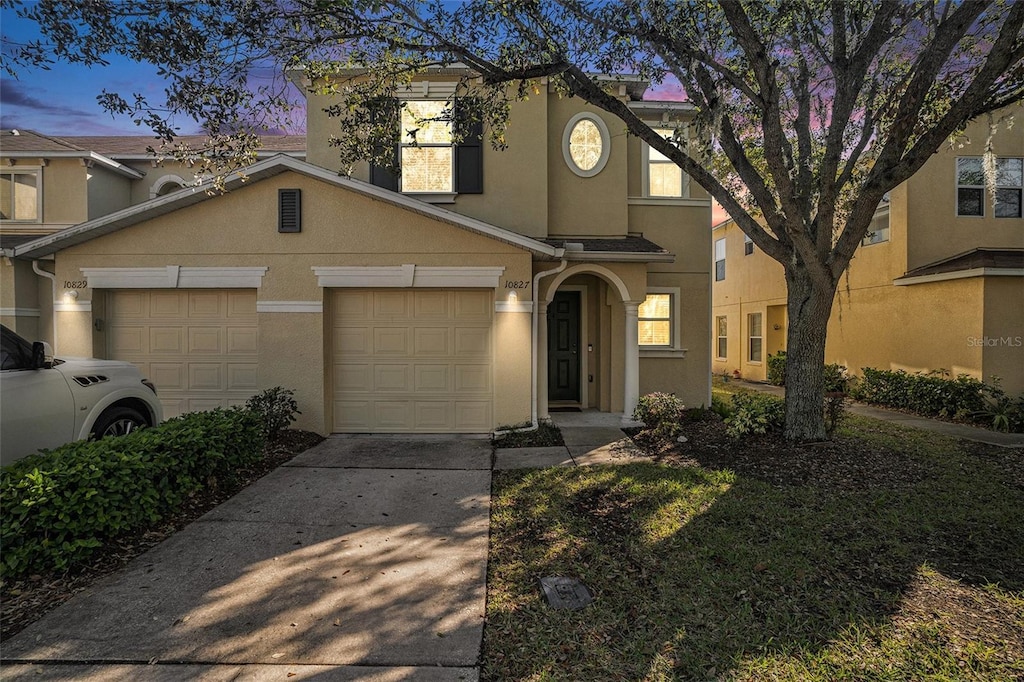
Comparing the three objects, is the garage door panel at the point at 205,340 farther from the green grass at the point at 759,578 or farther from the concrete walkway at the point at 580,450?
the green grass at the point at 759,578

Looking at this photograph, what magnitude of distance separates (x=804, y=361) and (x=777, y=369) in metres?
9.34

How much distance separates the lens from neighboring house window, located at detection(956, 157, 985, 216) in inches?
450

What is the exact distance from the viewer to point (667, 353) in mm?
10375

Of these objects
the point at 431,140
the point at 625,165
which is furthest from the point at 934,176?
the point at 431,140

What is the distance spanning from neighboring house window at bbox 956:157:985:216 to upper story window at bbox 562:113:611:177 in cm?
835

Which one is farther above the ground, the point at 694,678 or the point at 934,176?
the point at 934,176

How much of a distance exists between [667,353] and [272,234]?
7.73 meters

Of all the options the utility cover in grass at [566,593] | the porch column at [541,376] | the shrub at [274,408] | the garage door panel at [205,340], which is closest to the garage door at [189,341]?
Answer: the garage door panel at [205,340]

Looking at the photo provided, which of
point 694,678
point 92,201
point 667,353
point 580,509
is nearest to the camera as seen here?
point 694,678

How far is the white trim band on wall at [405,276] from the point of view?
26.9ft

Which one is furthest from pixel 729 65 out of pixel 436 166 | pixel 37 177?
pixel 37 177

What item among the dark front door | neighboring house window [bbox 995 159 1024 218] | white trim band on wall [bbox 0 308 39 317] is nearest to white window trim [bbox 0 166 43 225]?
white trim band on wall [bbox 0 308 39 317]

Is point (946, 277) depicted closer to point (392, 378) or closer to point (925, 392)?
point (925, 392)

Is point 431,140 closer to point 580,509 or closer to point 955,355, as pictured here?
point 580,509
